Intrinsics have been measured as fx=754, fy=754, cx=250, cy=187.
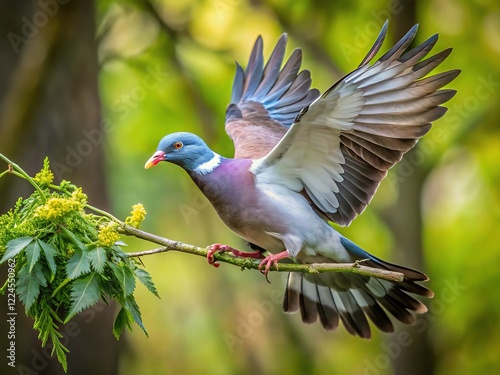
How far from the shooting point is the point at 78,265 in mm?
3602

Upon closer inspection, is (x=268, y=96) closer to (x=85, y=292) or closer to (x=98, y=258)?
(x=98, y=258)

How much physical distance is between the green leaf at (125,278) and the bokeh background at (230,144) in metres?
3.81

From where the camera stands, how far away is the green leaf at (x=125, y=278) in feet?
12.1

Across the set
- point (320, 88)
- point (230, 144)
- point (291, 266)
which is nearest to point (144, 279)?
point (291, 266)

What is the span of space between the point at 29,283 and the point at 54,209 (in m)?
0.37

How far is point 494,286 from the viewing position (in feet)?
32.0

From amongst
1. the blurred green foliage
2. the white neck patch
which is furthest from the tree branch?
the blurred green foliage

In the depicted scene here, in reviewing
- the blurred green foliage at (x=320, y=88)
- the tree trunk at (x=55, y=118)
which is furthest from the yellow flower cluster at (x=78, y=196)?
the blurred green foliage at (x=320, y=88)

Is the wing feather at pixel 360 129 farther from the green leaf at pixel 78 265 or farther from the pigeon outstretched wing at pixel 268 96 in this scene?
the green leaf at pixel 78 265

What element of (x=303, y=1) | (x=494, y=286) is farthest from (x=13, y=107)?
(x=494, y=286)

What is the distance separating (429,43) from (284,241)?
5.53 ft

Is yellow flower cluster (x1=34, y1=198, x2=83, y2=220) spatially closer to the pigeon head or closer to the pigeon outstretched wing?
the pigeon head

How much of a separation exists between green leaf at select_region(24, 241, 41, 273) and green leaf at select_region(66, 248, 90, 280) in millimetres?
161

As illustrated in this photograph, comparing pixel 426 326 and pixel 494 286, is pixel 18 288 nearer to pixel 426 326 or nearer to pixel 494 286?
pixel 426 326
